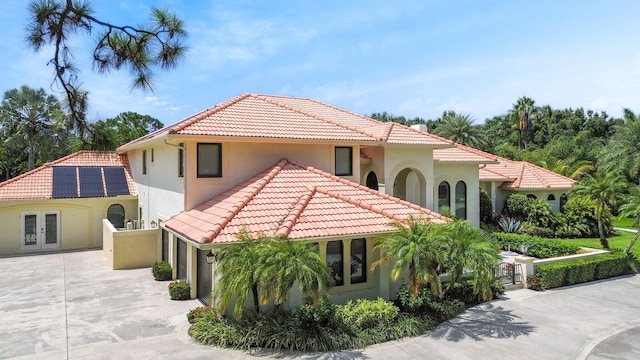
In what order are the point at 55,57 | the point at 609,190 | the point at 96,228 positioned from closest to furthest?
the point at 55,57
the point at 609,190
the point at 96,228

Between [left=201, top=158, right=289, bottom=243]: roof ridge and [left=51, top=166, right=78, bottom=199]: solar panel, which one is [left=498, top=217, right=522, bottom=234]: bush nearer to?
[left=201, top=158, right=289, bottom=243]: roof ridge

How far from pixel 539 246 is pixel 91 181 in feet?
93.7

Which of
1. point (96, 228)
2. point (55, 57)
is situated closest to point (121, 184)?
point (96, 228)

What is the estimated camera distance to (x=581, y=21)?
1374 centimetres

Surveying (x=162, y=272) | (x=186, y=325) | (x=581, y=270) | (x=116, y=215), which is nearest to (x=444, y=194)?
(x=581, y=270)

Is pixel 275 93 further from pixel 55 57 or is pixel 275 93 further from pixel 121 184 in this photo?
pixel 55 57

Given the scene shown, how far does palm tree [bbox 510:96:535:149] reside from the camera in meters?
65.3

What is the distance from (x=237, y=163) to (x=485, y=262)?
1073 cm

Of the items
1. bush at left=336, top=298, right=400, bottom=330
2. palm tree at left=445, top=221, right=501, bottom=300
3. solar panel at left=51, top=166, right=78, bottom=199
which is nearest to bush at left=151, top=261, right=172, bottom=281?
bush at left=336, top=298, right=400, bottom=330

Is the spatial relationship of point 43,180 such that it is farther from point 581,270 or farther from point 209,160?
point 581,270

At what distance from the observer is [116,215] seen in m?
27.5

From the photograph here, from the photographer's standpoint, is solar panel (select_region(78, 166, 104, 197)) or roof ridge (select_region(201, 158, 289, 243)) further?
solar panel (select_region(78, 166, 104, 197))

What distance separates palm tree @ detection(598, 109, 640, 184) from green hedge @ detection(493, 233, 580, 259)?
→ 2721cm

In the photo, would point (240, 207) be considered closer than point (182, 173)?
Yes
